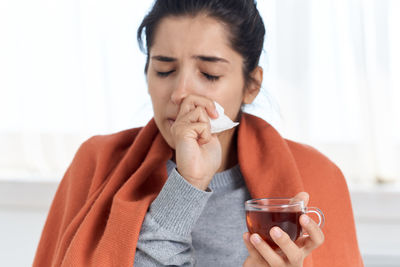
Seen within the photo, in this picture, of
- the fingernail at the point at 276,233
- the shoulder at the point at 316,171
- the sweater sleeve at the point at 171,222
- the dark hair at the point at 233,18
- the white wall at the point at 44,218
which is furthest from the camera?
the white wall at the point at 44,218

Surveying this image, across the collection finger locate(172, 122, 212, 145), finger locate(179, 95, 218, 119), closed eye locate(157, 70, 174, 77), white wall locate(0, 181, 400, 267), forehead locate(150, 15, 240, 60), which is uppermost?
forehead locate(150, 15, 240, 60)

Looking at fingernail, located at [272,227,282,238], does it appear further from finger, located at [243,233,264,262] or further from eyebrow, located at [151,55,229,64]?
eyebrow, located at [151,55,229,64]

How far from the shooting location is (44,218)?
2.05 meters

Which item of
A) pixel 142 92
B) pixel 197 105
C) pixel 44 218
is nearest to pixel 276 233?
pixel 197 105

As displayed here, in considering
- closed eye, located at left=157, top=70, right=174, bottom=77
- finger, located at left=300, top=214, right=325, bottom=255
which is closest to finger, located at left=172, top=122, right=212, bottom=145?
closed eye, located at left=157, top=70, right=174, bottom=77

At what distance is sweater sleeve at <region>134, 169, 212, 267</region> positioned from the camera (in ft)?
3.79

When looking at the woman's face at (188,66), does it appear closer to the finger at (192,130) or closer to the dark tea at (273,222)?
the finger at (192,130)

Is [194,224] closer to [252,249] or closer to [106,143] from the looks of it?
[252,249]

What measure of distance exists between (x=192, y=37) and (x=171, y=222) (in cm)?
48

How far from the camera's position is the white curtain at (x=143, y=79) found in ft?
5.97

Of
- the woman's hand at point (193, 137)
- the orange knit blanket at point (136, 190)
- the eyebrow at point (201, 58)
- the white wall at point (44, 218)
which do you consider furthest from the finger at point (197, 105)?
the white wall at point (44, 218)

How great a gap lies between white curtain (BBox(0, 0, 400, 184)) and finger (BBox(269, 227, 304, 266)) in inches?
30.0

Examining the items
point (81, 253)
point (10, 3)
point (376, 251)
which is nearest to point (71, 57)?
point (10, 3)

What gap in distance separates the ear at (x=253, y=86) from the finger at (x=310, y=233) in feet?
1.84
